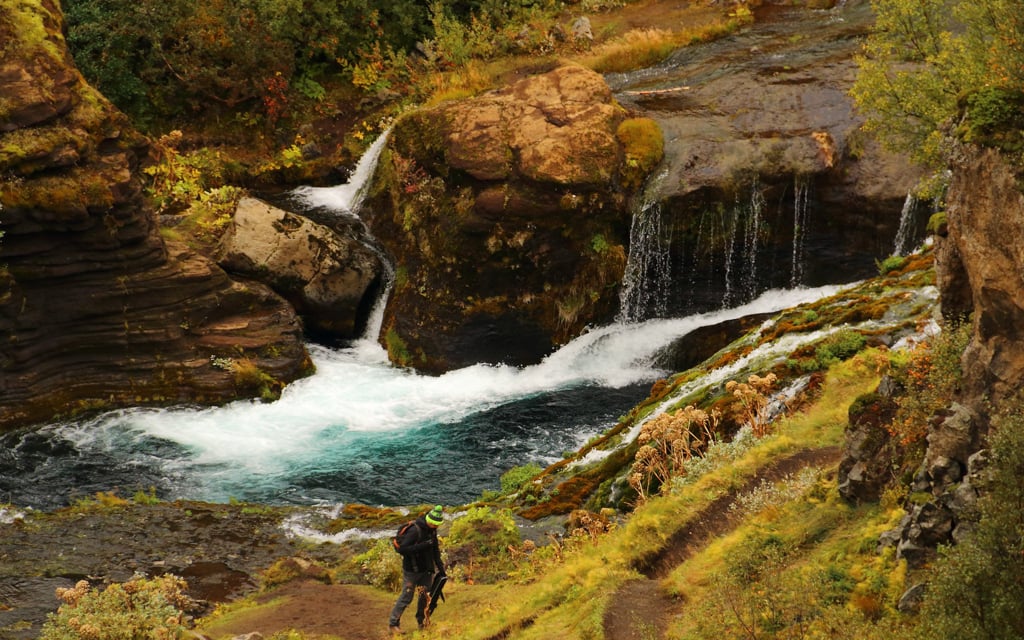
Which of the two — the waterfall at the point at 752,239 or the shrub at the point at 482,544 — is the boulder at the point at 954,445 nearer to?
the shrub at the point at 482,544

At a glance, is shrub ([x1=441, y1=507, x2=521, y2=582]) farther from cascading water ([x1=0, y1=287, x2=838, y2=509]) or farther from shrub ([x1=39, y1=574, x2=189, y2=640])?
shrub ([x1=39, y1=574, x2=189, y2=640])

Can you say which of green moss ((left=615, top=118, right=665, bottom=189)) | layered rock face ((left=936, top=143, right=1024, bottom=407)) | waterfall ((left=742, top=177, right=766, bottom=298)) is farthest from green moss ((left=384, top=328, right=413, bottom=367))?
layered rock face ((left=936, top=143, right=1024, bottom=407))

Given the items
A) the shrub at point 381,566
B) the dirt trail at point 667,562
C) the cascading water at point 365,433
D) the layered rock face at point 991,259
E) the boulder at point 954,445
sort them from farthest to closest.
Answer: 1. the cascading water at point 365,433
2. the shrub at point 381,566
3. the dirt trail at point 667,562
4. the boulder at point 954,445
5. the layered rock face at point 991,259

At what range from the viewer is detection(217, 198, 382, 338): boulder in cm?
2248

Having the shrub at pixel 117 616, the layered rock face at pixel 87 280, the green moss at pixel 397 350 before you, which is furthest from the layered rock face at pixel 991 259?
the layered rock face at pixel 87 280

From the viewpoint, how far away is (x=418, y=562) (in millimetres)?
10445

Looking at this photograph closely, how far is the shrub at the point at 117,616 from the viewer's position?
29.1 feet

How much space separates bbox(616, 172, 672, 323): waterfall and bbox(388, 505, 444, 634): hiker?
12623mm

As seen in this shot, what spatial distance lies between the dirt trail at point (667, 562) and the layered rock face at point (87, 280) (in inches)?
527

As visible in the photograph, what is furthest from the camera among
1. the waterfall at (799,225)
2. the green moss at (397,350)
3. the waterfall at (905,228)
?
the green moss at (397,350)

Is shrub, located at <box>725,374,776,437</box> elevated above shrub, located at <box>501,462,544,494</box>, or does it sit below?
above

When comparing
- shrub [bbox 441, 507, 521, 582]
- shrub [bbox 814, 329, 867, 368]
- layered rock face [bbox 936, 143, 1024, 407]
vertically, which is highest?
layered rock face [bbox 936, 143, 1024, 407]

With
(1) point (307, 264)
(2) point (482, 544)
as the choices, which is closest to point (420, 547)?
(2) point (482, 544)

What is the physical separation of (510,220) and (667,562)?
12.8 meters
